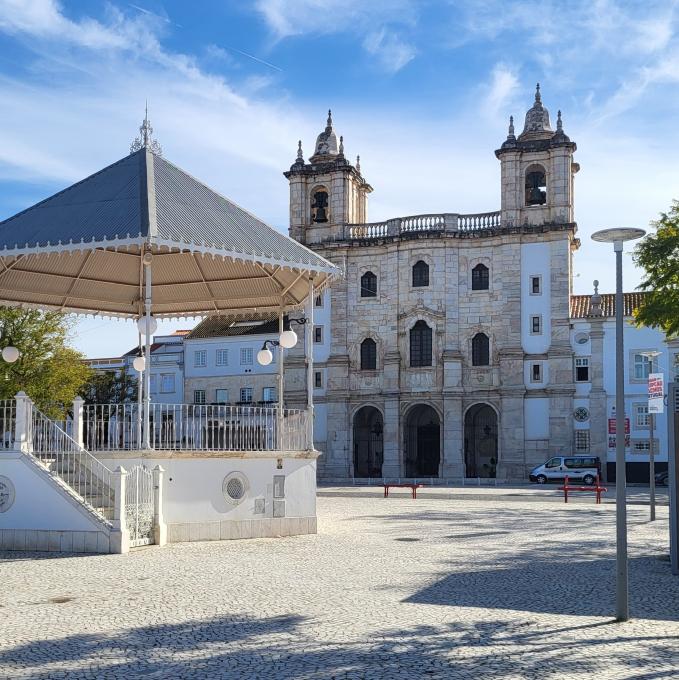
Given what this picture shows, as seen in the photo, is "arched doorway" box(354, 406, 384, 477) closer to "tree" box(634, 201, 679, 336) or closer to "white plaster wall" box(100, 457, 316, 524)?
"tree" box(634, 201, 679, 336)

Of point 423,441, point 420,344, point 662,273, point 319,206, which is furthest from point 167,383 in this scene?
point 662,273

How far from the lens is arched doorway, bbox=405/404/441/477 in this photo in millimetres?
58344

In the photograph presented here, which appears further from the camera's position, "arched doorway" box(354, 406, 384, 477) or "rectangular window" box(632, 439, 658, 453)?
"arched doorway" box(354, 406, 384, 477)

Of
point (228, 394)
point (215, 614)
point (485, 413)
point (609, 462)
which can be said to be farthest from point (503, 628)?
point (228, 394)

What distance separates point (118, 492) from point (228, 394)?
49.0 meters

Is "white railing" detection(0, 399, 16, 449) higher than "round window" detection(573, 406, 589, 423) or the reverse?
higher

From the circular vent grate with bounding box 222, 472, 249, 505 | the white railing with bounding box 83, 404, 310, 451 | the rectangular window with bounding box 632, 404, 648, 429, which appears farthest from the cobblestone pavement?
the rectangular window with bounding box 632, 404, 648, 429

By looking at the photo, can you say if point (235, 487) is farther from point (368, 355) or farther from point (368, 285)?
point (368, 285)

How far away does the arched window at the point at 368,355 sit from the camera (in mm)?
58438

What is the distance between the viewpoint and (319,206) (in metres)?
61.7

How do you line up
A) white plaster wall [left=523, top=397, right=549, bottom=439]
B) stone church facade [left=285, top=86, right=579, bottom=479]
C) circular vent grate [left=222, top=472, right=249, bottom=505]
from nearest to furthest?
circular vent grate [left=222, top=472, right=249, bottom=505]
white plaster wall [left=523, top=397, right=549, bottom=439]
stone church facade [left=285, top=86, right=579, bottom=479]

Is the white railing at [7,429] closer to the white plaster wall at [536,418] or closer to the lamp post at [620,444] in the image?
the lamp post at [620,444]

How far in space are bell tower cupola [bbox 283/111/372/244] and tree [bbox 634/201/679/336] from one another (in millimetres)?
35502

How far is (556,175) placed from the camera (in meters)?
56.1
